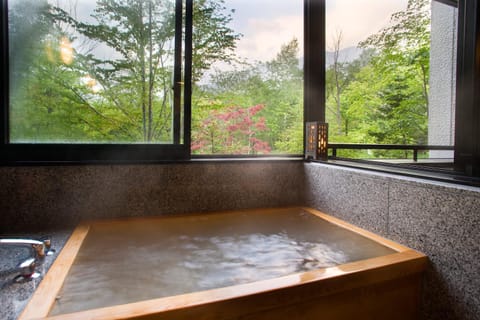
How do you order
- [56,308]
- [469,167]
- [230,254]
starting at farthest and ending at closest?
1. [230,254]
2. [469,167]
3. [56,308]

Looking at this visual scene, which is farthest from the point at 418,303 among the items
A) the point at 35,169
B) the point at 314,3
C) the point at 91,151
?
the point at 314,3

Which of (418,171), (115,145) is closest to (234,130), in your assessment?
(115,145)

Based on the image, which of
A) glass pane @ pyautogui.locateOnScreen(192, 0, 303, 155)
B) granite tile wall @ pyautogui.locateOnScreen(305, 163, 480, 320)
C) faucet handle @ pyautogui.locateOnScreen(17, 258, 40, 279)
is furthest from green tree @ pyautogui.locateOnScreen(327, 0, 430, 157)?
faucet handle @ pyautogui.locateOnScreen(17, 258, 40, 279)

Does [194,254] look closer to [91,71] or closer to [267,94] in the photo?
[91,71]

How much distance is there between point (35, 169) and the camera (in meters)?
1.57

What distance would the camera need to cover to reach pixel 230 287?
3.15 feet

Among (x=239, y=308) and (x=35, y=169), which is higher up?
(x=35, y=169)

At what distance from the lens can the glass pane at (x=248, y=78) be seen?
2.64 metres

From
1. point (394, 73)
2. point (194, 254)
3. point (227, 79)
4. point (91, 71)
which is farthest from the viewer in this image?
point (394, 73)

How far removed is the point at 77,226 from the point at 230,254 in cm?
85

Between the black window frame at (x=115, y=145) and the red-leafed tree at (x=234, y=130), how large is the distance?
0.80m

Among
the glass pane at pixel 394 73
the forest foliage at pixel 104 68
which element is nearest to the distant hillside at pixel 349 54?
the glass pane at pixel 394 73

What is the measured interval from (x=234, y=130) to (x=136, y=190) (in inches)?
68.2

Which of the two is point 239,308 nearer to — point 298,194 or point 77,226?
point 77,226
